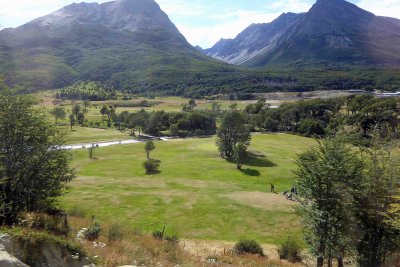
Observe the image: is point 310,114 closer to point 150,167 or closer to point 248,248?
point 150,167

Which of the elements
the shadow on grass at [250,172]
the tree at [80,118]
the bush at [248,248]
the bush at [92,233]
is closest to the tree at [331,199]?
the bush at [248,248]

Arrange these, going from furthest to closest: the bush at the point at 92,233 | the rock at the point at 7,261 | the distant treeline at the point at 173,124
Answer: the distant treeline at the point at 173,124
the bush at the point at 92,233
the rock at the point at 7,261

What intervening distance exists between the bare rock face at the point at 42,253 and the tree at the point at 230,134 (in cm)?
8192

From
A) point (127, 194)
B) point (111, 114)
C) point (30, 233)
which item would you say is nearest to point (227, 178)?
point (127, 194)

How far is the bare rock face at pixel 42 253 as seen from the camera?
14547mm

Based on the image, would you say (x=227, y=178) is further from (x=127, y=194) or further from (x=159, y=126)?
(x=159, y=126)

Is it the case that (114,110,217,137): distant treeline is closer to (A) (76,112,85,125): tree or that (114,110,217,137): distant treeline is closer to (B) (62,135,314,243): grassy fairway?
(A) (76,112,85,125): tree

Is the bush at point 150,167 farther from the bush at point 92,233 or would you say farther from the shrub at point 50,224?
the shrub at point 50,224

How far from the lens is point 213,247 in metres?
37.8

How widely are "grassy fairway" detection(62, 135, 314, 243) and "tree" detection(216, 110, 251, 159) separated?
351 centimetres

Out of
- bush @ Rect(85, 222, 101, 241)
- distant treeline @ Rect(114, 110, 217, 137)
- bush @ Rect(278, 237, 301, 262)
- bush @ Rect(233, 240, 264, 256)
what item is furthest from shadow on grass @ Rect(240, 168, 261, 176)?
distant treeline @ Rect(114, 110, 217, 137)

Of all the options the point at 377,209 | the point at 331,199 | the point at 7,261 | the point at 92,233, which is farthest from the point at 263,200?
the point at 7,261

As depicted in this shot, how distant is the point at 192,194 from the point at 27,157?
36512 mm

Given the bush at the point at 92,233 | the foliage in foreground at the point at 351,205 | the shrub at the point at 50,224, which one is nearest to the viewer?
the shrub at the point at 50,224
